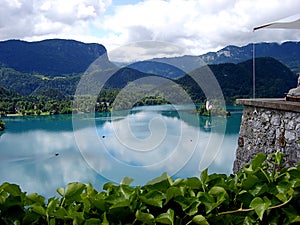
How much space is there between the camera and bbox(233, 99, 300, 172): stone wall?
2.74 m

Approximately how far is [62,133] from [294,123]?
28.1 meters

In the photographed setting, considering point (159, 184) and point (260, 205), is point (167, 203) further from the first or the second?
point (260, 205)

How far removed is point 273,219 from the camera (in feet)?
2.88

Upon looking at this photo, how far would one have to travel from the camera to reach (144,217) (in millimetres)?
812

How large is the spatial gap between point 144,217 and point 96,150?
53.2 feet

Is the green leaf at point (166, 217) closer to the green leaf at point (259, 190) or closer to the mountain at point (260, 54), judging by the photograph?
the green leaf at point (259, 190)

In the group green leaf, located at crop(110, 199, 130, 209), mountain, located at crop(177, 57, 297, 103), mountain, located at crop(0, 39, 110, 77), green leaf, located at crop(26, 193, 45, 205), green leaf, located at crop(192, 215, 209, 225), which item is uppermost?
mountain, located at crop(0, 39, 110, 77)

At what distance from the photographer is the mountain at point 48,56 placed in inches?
2115

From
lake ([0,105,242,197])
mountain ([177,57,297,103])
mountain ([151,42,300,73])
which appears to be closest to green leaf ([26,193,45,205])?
lake ([0,105,242,197])

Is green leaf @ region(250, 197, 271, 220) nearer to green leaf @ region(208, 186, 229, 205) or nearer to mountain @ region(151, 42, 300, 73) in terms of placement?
green leaf @ region(208, 186, 229, 205)

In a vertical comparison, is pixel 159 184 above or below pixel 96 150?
above

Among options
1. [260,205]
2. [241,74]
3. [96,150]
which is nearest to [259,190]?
[260,205]

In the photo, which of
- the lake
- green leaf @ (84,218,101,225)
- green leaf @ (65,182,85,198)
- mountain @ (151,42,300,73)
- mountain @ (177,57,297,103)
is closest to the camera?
green leaf @ (84,218,101,225)

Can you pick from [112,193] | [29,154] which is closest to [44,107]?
[29,154]
